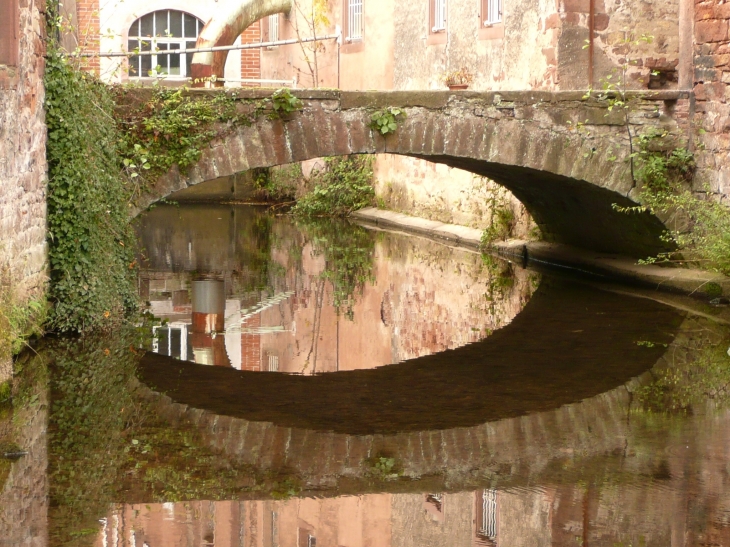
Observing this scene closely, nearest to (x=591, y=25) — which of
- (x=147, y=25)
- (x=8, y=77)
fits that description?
(x=8, y=77)

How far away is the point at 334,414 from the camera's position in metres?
6.68

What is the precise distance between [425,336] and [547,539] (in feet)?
16.9

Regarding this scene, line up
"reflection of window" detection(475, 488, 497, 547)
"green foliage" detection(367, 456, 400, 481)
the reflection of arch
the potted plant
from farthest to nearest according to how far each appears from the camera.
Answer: the potted plant
the reflection of arch
"green foliage" detection(367, 456, 400, 481)
"reflection of window" detection(475, 488, 497, 547)

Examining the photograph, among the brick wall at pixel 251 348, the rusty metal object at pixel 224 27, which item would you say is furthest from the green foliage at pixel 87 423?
the rusty metal object at pixel 224 27

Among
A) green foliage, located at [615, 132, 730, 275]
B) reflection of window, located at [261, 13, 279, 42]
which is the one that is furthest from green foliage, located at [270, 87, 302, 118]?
reflection of window, located at [261, 13, 279, 42]

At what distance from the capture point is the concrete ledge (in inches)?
446

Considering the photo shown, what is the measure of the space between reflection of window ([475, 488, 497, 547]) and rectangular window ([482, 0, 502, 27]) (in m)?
11.1

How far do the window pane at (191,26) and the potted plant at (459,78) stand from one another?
372 inches

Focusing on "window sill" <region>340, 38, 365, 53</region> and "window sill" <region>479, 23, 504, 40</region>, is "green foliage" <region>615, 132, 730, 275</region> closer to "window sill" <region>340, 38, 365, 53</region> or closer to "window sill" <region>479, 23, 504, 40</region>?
"window sill" <region>479, 23, 504, 40</region>

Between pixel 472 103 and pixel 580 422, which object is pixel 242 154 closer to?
pixel 472 103

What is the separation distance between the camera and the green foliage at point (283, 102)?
10281 mm

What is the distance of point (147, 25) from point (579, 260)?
13.5m

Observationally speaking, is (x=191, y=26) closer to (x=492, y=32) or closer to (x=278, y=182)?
(x=278, y=182)

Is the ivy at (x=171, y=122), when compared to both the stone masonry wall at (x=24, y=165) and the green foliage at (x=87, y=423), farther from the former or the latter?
the green foliage at (x=87, y=423)
